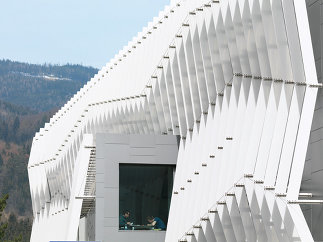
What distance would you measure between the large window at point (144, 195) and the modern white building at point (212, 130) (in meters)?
0.04

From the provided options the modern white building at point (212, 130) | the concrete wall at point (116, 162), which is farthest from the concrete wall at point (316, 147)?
the concrete wall at point (116, 162)

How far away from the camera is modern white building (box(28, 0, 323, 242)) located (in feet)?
71.2

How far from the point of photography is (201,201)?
26.8 meters

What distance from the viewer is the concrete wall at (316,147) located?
79.3 ft

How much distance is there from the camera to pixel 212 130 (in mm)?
27422

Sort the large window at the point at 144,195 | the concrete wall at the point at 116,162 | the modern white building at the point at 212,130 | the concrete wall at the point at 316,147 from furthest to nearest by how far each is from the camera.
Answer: the large window at the point at 144,195
the concrete wall at the point at 116,162
the concrete wall at the point at 316,147
the modern white building at the point at 212,130

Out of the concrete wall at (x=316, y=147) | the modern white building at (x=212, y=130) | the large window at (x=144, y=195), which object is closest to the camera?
the modern white building at (x=212, y=130)

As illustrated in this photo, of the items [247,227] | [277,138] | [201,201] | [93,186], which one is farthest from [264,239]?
[93,186]

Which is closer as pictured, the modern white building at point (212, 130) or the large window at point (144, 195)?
the modern white building at point (212, 130)

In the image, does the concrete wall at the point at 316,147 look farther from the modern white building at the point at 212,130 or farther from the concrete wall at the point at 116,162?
the concrete wall at the point at 116,162

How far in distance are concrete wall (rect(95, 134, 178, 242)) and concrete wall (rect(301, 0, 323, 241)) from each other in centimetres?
684

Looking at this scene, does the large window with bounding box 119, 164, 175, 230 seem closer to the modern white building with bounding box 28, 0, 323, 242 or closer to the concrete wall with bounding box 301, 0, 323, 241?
the modern white building with bounding box 28, 0, 323, 242

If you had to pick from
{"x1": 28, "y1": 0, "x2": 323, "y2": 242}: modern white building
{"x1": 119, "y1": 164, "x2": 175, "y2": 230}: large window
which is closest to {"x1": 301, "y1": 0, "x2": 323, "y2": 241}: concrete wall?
{"x1": 28, "y1": 0, "x2": 323, "y2": 242}: modern white building

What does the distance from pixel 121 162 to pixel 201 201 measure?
4112mm
